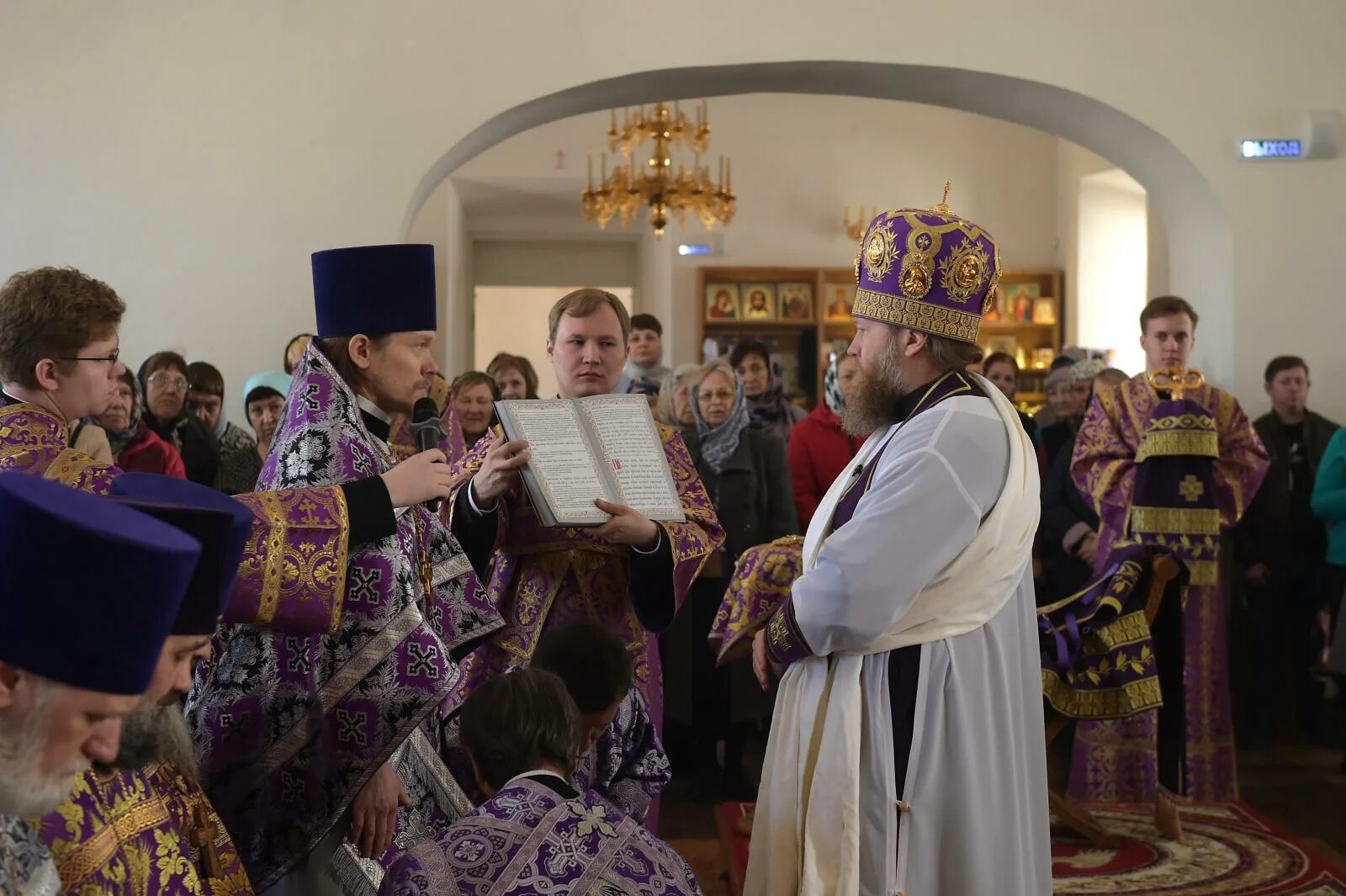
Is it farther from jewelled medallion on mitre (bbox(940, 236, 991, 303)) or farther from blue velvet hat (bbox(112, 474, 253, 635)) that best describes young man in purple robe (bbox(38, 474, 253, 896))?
jewelled medallion on mitre (bbox(940, 236, 991, 303))

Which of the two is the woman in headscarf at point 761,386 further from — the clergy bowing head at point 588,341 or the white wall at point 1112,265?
the white wall at point 1112,265

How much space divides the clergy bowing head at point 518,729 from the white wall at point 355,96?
4401mm

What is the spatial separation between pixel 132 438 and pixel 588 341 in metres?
2.37

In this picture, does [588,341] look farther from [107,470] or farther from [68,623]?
[68,623]

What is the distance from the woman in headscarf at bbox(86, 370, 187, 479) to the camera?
475cm

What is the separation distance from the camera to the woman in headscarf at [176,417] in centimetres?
561

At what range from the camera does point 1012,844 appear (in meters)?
2.55

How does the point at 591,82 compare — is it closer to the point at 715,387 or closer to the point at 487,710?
the point at 715,387

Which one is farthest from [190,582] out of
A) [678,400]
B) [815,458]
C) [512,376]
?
[512,376]

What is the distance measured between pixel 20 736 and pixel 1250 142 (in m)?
6.83

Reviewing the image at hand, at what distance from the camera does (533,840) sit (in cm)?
217

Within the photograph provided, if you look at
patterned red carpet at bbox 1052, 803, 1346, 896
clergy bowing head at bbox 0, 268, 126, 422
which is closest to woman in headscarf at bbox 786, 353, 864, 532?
patterned red carpet at bbox 1052, 803, 1346, 896

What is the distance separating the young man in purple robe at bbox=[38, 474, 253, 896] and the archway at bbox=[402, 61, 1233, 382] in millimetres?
4886

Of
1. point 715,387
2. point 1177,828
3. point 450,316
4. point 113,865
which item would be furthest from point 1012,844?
point 450,316
